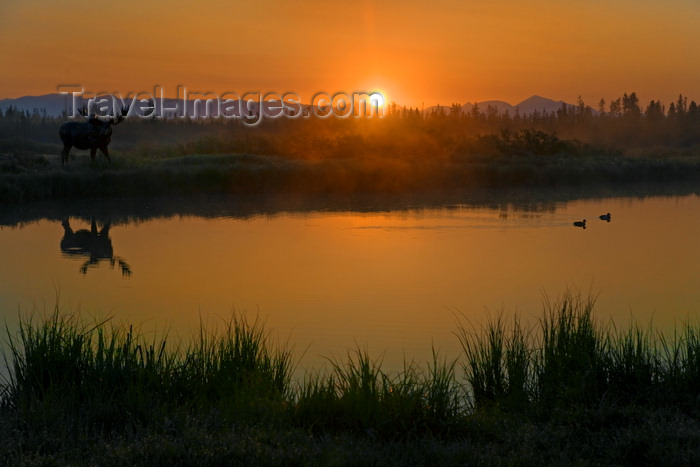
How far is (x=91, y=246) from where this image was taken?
14172mm

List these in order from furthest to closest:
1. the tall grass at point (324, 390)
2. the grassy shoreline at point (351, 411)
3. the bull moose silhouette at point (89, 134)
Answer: the bull moose silhouette at point (89, 134), the tall grass at point (324, 390), the grassy shoreline at point (351, 411)

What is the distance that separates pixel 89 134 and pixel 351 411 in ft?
69.1

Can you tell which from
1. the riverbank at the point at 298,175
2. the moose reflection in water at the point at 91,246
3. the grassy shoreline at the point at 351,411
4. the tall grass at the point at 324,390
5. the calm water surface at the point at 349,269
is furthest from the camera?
the riverbank at the point at 298,175

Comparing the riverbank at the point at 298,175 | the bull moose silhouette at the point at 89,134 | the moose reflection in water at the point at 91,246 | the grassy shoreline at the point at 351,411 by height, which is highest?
the bull moose silhouette at the point at 89,134

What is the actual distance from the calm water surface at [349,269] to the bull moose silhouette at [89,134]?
16.7 feet

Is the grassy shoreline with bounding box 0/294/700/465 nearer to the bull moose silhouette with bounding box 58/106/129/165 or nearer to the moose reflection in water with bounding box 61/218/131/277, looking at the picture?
the moose reflection in water with bounding box 61/218/131/277

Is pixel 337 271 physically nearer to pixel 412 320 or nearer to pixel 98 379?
pixel 412 320

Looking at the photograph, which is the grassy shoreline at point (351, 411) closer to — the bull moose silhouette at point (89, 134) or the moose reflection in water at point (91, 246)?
the moose reflection in water at point (91, 246)

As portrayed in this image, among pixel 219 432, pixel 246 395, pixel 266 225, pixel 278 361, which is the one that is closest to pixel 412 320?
pixel 278 361

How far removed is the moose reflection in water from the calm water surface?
40mm

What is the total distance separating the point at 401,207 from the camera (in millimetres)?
20609

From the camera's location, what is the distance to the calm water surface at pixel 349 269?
8445mm

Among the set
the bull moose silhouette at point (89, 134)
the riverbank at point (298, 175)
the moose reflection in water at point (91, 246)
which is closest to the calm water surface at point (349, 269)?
the moose reflection in water at point (91, 246)

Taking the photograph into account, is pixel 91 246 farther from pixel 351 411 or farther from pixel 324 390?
pixel 351 411
